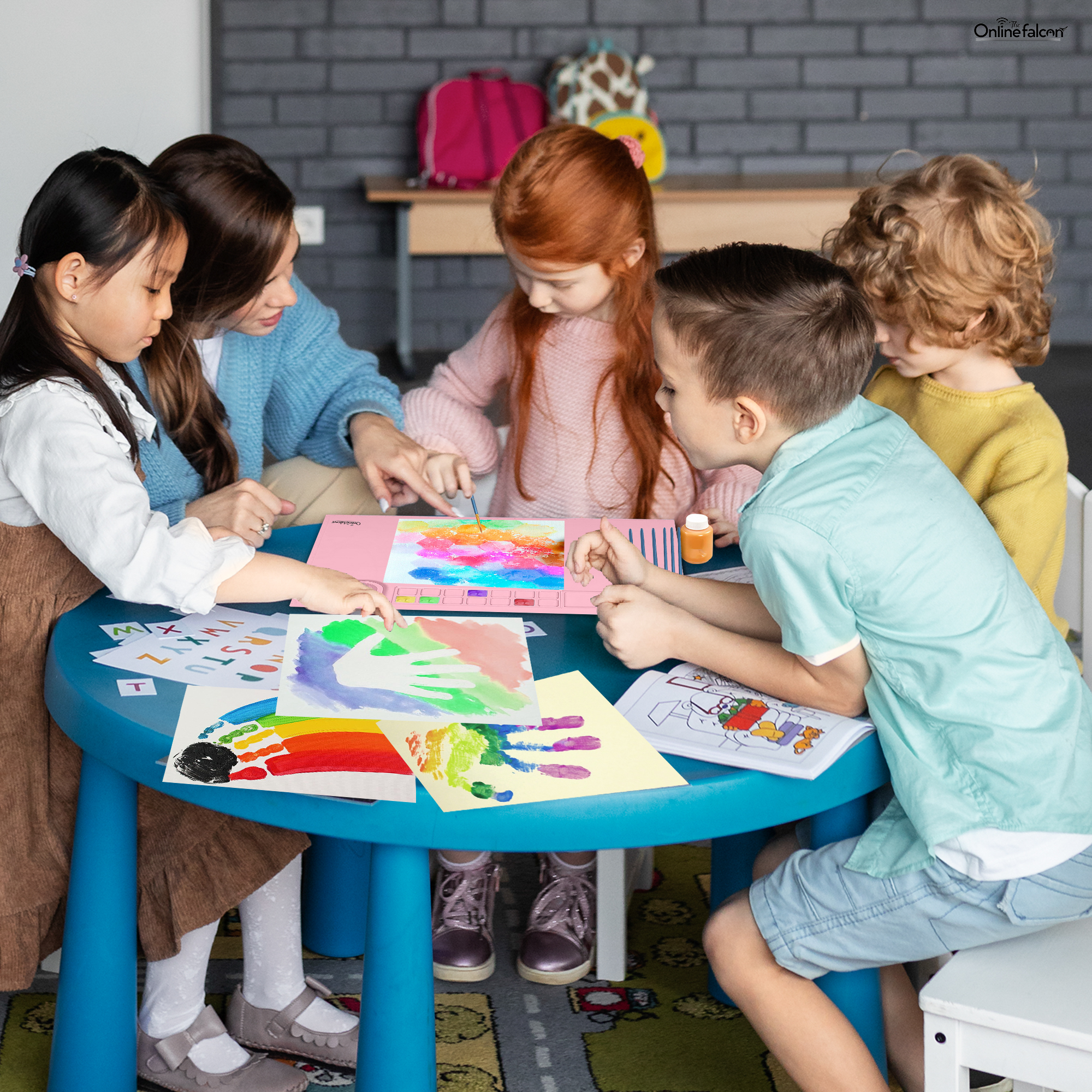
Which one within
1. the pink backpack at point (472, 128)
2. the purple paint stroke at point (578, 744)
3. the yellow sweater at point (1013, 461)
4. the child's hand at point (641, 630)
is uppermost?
the pink backpack at point (472, 128)

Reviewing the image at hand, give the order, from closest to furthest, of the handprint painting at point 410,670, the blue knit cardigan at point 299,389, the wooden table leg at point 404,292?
1. the handprint painting at point 410,670
2. the blue knit cardigan at point 299,389
3. the wooden table leg at point 404,292

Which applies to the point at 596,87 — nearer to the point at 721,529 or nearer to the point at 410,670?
the point at 721,529

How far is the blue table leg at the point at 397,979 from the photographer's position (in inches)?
38.3

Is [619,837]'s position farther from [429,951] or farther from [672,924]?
[672,924]

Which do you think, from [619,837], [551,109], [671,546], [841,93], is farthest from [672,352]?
[841,93]

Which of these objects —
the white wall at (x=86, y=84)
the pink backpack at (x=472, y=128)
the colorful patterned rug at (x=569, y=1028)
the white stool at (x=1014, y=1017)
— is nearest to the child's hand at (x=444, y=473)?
the colorful patterned rug at (x=569, y=1028)

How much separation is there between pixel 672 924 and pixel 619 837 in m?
0.88

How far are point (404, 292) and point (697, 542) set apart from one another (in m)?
3.68

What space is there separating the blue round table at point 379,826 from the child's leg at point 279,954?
0.73 feet

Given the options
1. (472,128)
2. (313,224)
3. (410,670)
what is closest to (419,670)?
(410,670)

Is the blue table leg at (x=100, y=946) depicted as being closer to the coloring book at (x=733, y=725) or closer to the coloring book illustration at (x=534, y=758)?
the coloring book illustration at (x=534, y=758)

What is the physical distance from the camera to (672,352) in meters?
1.17

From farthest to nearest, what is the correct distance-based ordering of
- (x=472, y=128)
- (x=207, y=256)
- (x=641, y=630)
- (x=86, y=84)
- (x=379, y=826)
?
(x=472, y=128) < (x=86, y=84) < (x=207, y=256) < (x=641, y=630) < (x=379, y=826)

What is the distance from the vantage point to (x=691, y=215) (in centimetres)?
475
